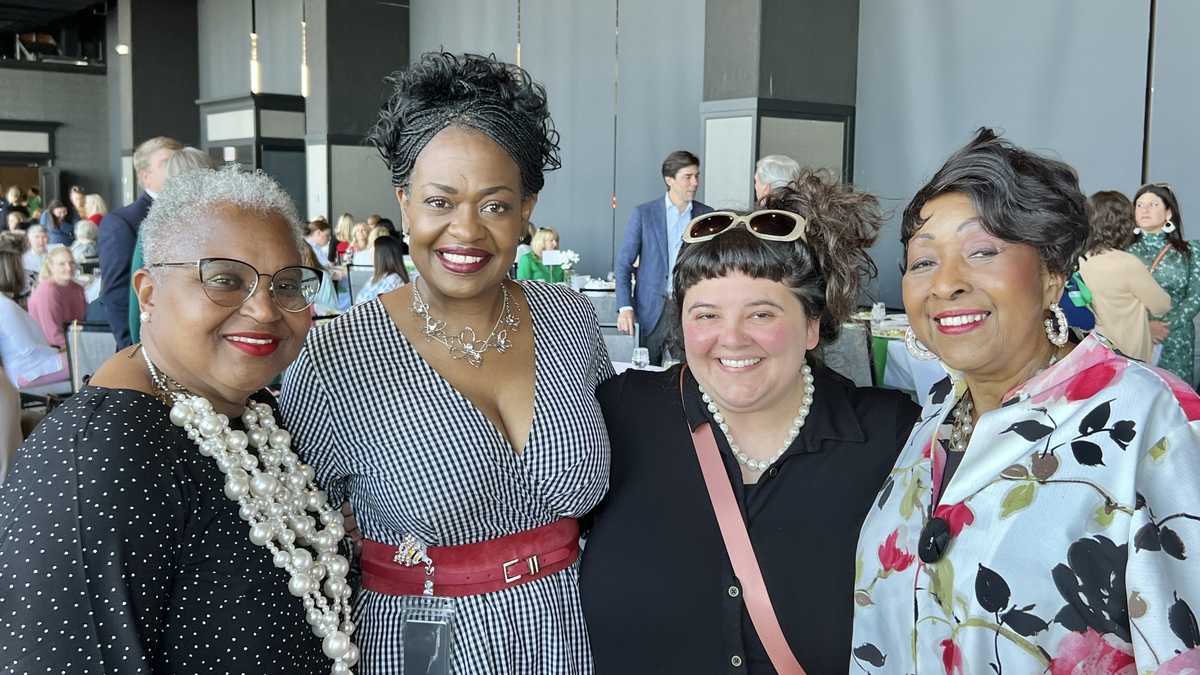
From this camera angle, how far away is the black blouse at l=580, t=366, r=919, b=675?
1924 mm

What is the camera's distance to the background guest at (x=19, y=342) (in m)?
6.21

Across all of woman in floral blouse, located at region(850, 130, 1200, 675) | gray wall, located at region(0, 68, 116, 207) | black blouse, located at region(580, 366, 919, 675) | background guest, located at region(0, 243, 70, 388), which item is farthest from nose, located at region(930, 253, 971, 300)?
gray wall, located at region(0, 68, 116, 207)

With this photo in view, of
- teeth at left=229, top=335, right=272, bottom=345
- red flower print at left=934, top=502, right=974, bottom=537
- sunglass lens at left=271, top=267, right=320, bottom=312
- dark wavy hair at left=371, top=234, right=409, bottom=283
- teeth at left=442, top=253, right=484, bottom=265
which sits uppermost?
teeth at left=442, top=253, right=484, bottom=265

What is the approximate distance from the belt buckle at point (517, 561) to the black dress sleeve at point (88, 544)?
2.23ft

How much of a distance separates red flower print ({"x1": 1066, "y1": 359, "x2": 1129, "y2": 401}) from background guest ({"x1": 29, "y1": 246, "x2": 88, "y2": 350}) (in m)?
7.11

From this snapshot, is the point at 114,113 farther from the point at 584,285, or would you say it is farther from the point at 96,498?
the point at 96,498

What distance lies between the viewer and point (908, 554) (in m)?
1.72

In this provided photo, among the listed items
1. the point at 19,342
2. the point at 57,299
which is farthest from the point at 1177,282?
the point at 57,299

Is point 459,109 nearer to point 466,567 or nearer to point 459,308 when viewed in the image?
point 459,308

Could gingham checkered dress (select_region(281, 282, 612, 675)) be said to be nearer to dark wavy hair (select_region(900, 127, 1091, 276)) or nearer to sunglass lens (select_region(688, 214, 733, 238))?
sunglass lens (select_region(688, 214, 733, 238))

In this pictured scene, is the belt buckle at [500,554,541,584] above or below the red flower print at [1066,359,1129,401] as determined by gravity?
below

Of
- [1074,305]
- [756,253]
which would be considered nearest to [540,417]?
[756,253]

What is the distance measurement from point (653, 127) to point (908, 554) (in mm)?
9703

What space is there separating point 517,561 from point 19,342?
5.72 m
